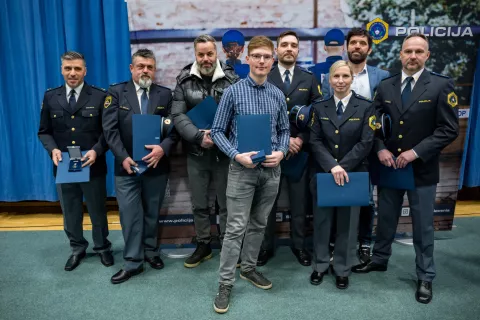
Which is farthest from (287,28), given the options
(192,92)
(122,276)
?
(122,276)

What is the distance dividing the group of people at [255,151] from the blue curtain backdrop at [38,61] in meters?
0.99

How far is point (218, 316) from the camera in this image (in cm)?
224

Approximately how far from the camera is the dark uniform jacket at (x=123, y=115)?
262cm

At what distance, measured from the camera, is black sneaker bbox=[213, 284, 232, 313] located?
2.27 meters

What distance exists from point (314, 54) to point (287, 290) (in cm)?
209

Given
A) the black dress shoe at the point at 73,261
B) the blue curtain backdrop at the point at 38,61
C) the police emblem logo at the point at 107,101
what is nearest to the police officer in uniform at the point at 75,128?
the black dress shoe at the point at 73,261

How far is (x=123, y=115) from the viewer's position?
2.64 m

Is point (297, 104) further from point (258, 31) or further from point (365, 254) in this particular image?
point (365, 254)

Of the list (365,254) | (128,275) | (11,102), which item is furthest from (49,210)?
(365,254)

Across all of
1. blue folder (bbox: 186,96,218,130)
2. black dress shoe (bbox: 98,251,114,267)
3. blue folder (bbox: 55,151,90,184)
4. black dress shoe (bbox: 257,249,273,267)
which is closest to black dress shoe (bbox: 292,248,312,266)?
black dress shoe (bbox: 257,249,273,267)

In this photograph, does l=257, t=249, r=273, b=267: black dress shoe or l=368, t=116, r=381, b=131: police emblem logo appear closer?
l=368, t=116, r=381, b=131: police emblem logo

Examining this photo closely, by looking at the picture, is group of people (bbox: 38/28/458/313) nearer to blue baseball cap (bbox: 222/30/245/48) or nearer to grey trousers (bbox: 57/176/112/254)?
grey trousers (bbox: 57/176/112/254)

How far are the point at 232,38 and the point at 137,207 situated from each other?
1598mm

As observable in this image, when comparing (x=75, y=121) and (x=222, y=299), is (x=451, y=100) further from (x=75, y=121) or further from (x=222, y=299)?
(x=75, y=121)
